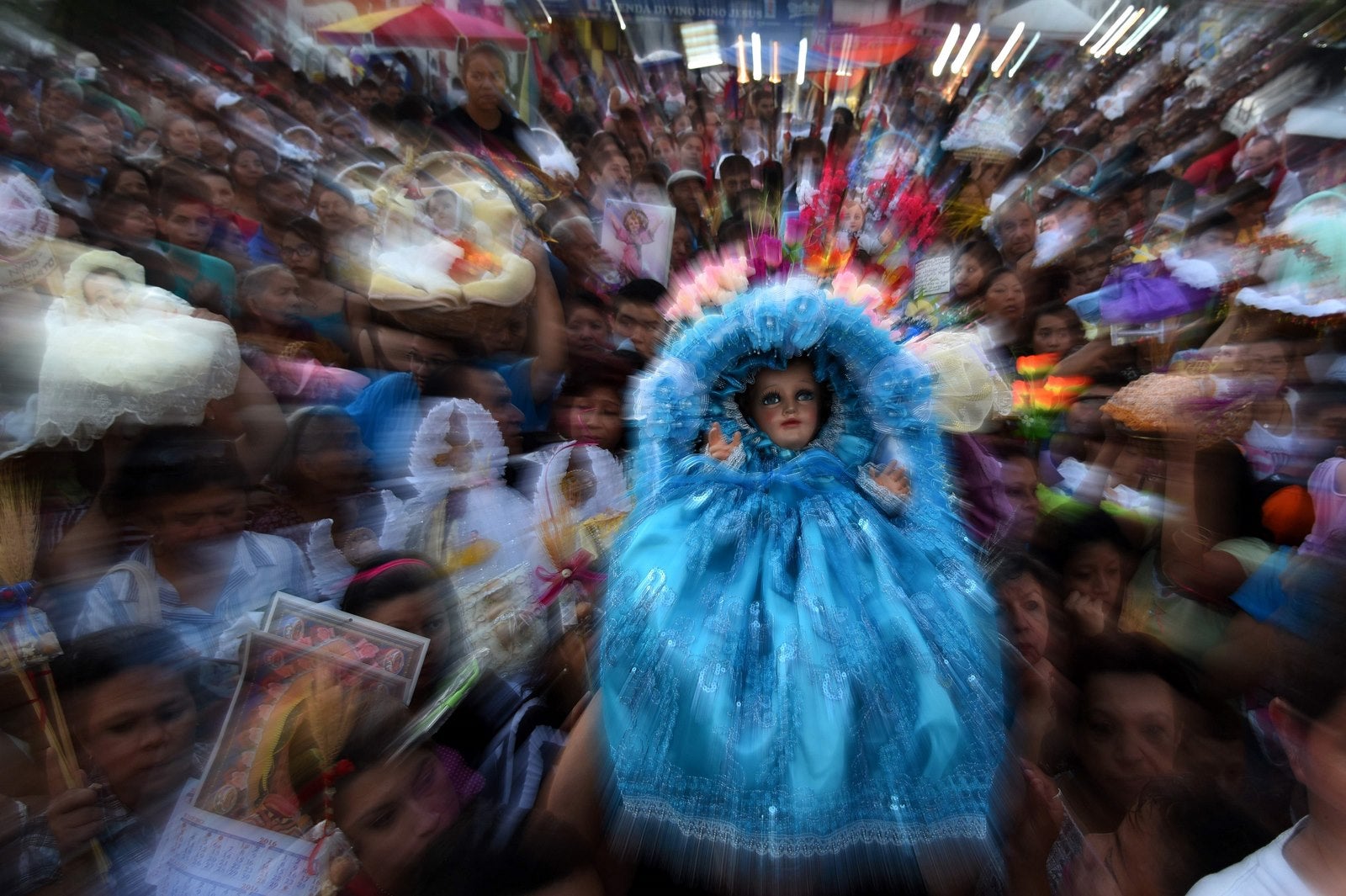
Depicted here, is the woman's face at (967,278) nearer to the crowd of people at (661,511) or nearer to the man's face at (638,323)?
the crowd of people at (661,511)

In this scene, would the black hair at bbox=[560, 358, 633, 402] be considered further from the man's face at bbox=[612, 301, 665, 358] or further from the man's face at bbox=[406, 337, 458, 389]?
the man's face at bbox=[406, 337, 458, 389]

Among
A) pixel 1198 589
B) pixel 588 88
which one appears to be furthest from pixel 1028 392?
pixel 588 88

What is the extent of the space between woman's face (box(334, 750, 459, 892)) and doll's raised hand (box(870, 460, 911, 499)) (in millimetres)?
1343

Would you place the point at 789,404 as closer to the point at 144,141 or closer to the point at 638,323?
the point at 638,323

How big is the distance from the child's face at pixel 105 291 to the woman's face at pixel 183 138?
5.16 feet

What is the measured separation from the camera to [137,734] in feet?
4.14

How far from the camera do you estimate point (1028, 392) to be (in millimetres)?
2545

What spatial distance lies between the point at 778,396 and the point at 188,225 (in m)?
2.34

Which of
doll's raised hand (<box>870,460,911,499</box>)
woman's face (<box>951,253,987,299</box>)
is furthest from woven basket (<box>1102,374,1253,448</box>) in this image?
doll's raised hand (<box>870,460,911,499</box>)

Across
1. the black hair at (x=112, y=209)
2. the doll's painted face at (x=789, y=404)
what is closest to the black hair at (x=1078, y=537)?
the doll's painted face at (x=789, y=404)

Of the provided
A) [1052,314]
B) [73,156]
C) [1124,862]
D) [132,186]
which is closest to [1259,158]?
[1052,314]

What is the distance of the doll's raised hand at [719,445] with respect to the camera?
171cm

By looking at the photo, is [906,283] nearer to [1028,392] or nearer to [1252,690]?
[1028,392]

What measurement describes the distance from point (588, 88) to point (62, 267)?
476 cm
